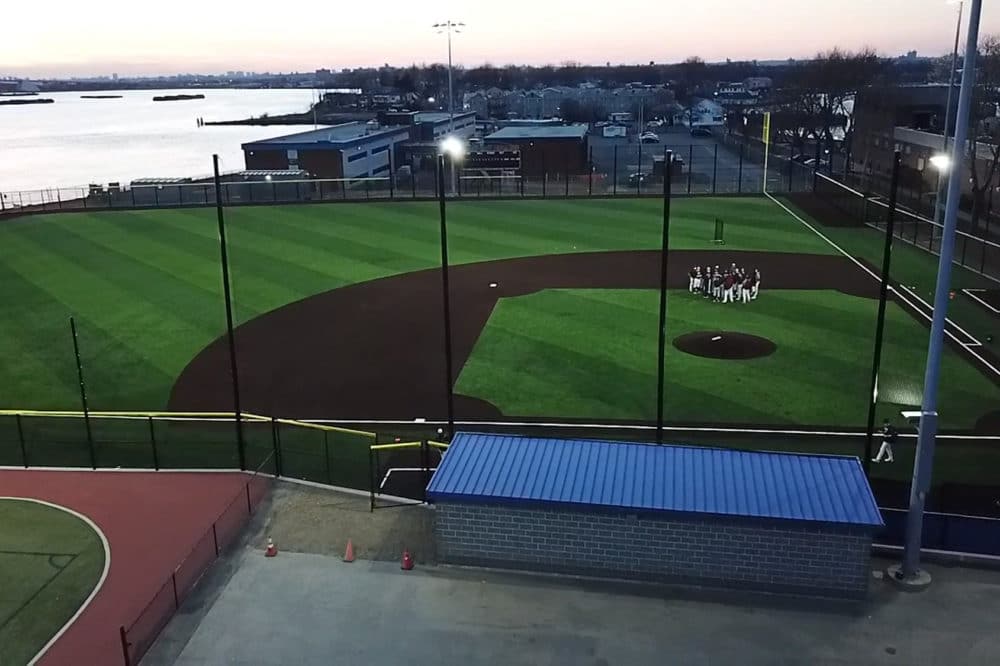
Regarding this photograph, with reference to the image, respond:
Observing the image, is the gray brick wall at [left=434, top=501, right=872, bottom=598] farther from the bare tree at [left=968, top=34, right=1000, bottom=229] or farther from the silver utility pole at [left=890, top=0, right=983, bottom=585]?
the bare tree at [left=968, top=34, right=1000, bottom=229]

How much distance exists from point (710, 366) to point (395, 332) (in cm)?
1130

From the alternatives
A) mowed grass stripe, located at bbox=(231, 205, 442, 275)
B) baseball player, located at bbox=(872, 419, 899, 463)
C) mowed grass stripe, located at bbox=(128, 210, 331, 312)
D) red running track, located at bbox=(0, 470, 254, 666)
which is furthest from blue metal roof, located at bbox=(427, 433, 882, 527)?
mowed grass stripe, located at bbox=(231, 205, 442, 275)

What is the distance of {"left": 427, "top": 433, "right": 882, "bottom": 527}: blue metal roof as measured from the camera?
13.0 m

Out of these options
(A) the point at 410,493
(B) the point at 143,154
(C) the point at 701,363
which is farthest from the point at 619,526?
(B) the point at 143,154

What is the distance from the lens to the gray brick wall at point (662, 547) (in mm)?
12898

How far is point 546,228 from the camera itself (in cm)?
5025

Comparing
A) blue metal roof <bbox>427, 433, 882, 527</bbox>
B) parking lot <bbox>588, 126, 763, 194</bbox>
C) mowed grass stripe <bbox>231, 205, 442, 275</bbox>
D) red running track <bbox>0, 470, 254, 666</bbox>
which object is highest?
parking lot <bbox>588, 126, 763, 194</bbox>

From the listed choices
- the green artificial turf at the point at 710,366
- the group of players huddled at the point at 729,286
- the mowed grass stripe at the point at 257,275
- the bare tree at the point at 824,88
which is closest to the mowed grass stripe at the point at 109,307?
the mowed grass stripe at the point at 257,275

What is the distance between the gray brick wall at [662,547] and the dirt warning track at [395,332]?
8.28 metres

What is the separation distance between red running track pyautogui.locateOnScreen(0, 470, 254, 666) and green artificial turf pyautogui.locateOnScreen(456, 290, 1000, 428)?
8665mm

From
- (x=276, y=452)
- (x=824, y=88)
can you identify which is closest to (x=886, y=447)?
(x=276, y=452)

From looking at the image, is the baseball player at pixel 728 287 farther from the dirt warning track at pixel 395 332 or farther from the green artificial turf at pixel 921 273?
the green artificial turf at pixel 921 273

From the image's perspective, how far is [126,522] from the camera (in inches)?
637

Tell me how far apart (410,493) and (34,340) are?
19.7 m
